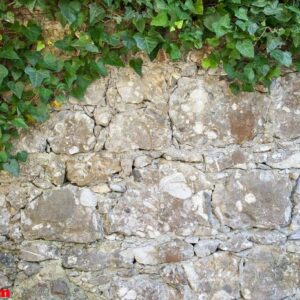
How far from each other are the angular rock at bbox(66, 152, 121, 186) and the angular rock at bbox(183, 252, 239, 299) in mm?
472

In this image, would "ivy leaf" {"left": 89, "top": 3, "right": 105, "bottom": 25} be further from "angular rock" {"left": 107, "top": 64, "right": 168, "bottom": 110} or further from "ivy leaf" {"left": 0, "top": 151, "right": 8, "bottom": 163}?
"ivy leaf" {"left": 0, "top": 151, "right": 8, "bottom": 163}

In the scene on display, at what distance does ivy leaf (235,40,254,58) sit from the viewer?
1.60m

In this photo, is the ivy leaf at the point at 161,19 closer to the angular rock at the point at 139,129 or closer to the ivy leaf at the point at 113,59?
the ivy leaf at the point at 113,59

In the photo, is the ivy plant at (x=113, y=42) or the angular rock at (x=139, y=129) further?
the angular rock at (x=139, y=129)

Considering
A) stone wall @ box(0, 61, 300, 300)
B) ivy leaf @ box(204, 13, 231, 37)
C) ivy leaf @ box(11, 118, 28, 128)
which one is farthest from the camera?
stone wall @ box(0, 61, 300, 300)

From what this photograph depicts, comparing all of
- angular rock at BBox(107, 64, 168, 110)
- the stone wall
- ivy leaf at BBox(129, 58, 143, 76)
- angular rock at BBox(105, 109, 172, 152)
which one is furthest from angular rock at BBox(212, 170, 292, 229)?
ivy leaf at BBox(129, 58, 143, 76)

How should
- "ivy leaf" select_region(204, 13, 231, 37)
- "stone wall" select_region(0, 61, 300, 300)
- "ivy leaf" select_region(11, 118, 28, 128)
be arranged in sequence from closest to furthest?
"ivy leaf" select_region(204, 13, 231, 37) < "ivy leaf" select_region(11, 118, 28, 128) < "stone wall" select_region(0, 61, 300, 300)

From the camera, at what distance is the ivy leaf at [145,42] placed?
5.33 ft

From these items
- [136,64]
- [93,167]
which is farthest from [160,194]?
[136,64]

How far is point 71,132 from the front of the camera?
1785 millimetres

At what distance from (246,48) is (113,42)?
1.54ft

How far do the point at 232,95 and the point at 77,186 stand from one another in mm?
699

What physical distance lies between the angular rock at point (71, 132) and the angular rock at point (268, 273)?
785 mm

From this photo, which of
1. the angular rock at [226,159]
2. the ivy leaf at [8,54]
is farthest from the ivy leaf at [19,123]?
the angular rock at [226,159]
